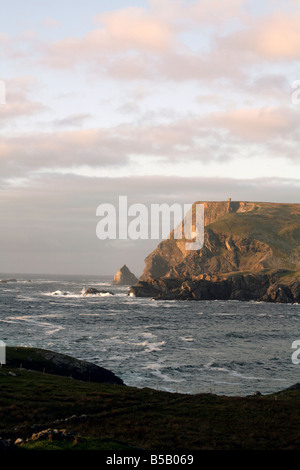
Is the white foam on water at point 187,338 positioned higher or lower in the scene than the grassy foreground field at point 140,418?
lower

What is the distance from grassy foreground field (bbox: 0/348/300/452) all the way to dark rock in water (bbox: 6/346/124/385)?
29.4ft

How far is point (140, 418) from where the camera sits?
155 ft

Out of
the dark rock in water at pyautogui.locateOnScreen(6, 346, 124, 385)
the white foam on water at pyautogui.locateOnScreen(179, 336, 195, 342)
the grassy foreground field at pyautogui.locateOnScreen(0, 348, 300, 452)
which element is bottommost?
the white foam on water at pyautogui.locateOnScreen(179, 336, 195, 342)

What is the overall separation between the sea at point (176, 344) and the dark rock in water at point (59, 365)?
4707mm

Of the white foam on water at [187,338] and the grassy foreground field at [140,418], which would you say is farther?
the white foam on water at [187,338]

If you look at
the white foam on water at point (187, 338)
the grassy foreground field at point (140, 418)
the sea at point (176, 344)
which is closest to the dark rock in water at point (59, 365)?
the sea at point (176, 344)

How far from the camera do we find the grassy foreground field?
37.7 metres

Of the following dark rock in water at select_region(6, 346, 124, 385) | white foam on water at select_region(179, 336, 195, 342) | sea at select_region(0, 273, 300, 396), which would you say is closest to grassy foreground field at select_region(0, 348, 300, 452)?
dark rock in water at select_region(6, 346, 124, 385)

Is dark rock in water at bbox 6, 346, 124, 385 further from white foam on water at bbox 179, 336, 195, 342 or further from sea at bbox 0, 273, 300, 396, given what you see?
white foam on water at bbox 179, 336, 195, 342

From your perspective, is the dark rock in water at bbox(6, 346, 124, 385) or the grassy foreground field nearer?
the grassy foreground field

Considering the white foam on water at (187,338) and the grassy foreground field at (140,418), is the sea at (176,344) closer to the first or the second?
the white foam on water at (187,338)

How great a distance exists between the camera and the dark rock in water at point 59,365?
241 feet

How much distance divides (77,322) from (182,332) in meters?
36.2
